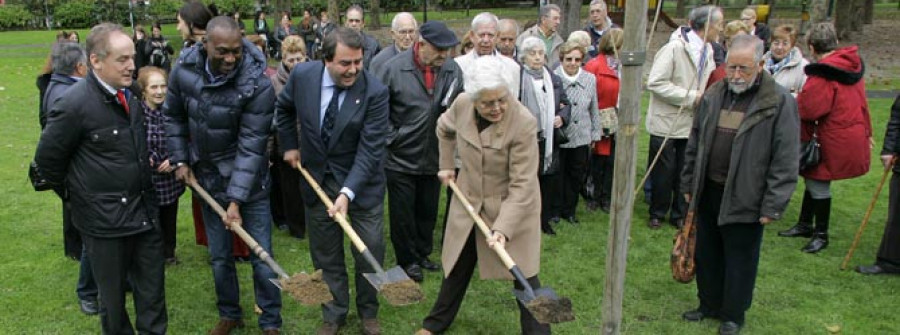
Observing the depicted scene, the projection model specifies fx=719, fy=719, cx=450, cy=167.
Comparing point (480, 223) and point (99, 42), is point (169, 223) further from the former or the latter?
point (480, 223)

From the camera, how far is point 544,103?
6281mm

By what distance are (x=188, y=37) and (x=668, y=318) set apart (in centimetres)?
407

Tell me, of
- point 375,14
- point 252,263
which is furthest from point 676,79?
point 375,14

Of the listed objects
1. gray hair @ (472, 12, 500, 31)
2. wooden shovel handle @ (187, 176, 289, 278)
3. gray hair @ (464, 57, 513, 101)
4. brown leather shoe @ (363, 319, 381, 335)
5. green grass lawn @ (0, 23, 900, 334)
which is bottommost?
green grass lawn @ (0, 23, 900, 334)

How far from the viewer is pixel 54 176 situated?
3.88m

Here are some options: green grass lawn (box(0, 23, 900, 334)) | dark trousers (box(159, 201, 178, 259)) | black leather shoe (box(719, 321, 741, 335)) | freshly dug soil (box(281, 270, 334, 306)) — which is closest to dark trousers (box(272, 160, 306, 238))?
green grass lawn (box(0, 23, 900, 334))

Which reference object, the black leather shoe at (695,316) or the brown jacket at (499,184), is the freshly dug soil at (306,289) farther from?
the black leather shoe at (695,316)

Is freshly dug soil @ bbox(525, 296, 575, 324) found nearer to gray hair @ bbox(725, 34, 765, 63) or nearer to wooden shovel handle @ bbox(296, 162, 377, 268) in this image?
wooden shovel handle @ bbox(296, 162, 377, 268)

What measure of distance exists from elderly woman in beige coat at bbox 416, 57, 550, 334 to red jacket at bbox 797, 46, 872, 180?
10.6ft

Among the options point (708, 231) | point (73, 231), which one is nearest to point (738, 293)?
point (708, 231)

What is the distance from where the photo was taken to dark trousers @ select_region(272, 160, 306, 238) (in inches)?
263

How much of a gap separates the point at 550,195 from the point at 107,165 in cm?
417

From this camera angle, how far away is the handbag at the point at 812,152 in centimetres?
626

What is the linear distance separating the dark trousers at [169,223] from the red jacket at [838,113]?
5323 mm
